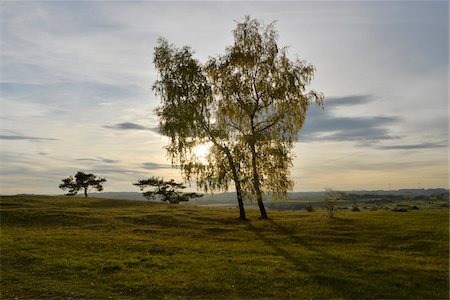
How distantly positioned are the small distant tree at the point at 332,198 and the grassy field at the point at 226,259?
4869 mm

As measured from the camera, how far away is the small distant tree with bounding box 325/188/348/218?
45.4m

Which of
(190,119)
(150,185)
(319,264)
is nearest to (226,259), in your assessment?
(319,264)

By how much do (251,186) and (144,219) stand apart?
12.4 m

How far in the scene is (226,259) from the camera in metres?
24.2

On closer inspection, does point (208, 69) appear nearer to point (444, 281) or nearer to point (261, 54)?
point (261, 54)

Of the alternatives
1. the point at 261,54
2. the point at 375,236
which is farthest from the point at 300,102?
the point at 375,236

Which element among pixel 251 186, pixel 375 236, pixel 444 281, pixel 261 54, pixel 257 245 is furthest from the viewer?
pixel 261 54

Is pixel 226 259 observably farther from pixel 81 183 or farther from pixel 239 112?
pixel 81 183

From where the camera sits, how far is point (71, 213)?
4506 cm

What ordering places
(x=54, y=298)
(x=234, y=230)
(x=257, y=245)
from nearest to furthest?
(x=54, y=298) → (x=257, y=245) → (x=234, y=230)

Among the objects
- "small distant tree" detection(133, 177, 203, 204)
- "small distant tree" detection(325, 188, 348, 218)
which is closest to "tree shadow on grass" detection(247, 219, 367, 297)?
"small distant tree" detection(325, 188, 348, 218)

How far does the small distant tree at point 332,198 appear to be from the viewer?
149 ft

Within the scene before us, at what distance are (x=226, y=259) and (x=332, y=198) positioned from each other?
986 inches

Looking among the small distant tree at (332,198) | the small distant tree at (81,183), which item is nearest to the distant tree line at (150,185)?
the small distant tree at (81,183)
